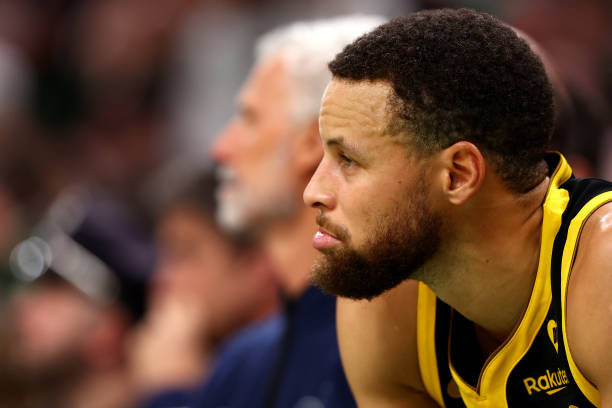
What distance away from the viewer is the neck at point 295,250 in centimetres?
318

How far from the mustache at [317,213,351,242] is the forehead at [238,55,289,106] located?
4.52ft

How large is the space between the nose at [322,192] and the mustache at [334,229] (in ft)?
0.07

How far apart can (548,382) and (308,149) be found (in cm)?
142

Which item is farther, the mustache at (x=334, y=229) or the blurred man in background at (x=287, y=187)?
the blurred man in background at (x=287, y=187)

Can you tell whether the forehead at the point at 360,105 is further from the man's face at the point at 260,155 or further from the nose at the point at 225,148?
the nose at the point at 225,148

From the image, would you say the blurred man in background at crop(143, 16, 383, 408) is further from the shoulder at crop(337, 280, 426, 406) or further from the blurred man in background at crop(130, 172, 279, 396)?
the shoulder at crop(337, 280, 426, 406)

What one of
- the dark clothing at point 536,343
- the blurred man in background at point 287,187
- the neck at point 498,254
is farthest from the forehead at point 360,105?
the blurred man in background at point 287,187

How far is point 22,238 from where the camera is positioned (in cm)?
504

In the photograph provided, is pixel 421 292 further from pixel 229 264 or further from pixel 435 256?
pixel 229 264

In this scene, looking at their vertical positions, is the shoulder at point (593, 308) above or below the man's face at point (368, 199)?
below

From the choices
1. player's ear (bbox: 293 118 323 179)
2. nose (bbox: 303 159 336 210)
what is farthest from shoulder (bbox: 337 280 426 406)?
player's ear (bbox: 293 118 323 179)

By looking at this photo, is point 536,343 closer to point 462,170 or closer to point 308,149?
point 462,170

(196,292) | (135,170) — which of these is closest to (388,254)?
(196,292)

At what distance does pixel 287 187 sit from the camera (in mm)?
3199
